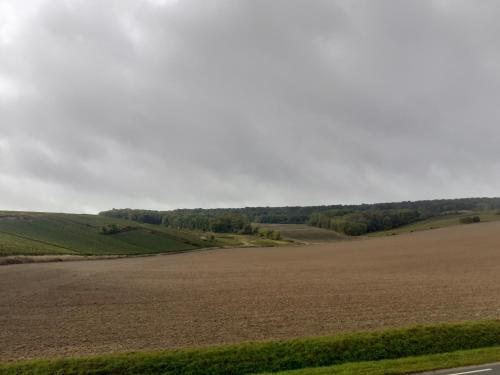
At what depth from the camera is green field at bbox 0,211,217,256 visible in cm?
7519

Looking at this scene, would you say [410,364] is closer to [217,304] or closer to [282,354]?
[282,354]

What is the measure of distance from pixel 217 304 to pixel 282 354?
14027mm

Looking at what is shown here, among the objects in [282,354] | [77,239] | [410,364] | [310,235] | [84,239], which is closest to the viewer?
[410,364]

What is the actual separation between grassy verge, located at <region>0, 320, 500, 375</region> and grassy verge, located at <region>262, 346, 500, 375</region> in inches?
38.1

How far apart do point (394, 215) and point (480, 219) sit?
113 feet

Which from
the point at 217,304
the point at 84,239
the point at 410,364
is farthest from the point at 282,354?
the point at 84,239

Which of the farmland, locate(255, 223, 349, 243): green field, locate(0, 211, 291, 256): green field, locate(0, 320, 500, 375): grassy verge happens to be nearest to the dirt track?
locate(0, 320, 500, 375): grassy verge

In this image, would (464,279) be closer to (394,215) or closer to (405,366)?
(405,366)

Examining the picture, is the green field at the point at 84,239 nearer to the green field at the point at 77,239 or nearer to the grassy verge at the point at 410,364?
the green field at the point at 77,239

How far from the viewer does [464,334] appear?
1866cm

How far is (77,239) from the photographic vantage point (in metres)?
93.1

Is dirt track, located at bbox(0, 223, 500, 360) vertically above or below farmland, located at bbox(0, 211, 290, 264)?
below

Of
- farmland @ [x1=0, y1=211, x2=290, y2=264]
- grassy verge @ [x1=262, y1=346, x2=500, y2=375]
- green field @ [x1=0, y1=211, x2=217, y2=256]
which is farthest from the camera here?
green field @ [x1=0, y1=211, x2=217, y2=256]

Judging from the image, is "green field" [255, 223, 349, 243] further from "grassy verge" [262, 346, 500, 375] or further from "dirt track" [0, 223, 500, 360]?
"grassy verge" [262, 346, 500, 375]
